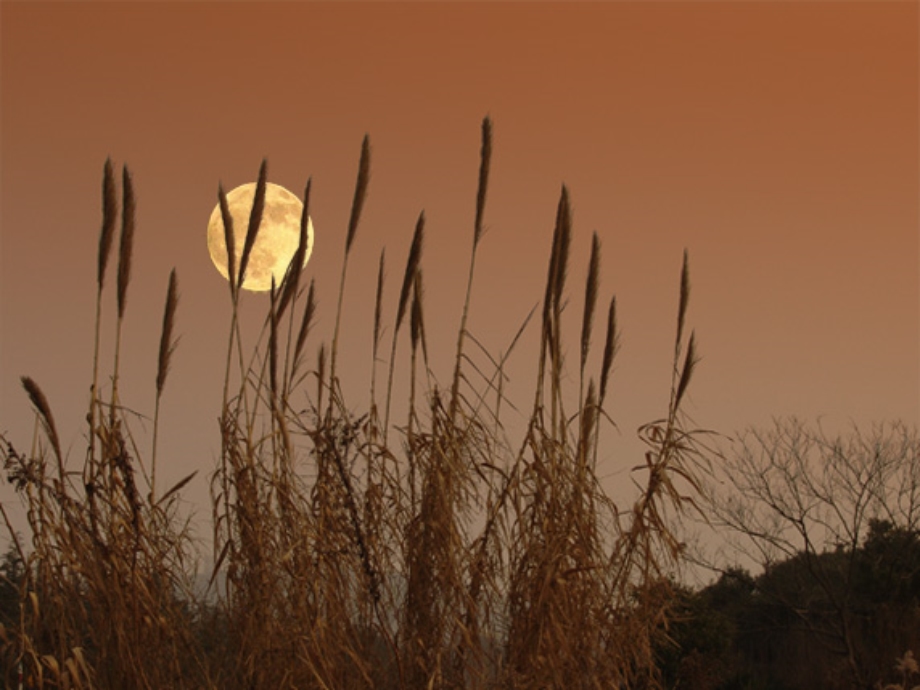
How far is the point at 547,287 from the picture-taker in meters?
2.68

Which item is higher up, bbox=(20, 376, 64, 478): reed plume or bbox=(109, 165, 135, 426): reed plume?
bbox=(109, 165, 135, 426): reed plume

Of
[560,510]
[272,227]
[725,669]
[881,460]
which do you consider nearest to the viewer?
[560,510]

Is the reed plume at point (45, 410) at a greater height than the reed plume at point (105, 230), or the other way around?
the reed plume at point (105, 230)

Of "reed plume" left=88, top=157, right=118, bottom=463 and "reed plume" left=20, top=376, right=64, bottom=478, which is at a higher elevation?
"reed plume" left=88, top=157, right=118, bottom=463

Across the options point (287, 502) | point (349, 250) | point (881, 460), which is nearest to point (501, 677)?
point (287, 502)

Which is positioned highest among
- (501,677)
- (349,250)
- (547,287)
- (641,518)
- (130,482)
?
(349,250)

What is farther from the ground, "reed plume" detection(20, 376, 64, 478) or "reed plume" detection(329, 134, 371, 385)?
"reed plume" detection(329, 134, 371, 385)

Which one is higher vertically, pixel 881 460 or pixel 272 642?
pixel 881 460

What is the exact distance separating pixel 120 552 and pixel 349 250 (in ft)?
2.94

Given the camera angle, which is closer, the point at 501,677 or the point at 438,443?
the point at 501,677

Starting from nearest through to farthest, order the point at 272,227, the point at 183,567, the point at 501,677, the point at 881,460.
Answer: the point at 501,677 → the point at 183,567 → the point at 272,227 → the point at 881,460

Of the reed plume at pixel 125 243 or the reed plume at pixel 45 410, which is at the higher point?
the reed plume at pixel 125 243

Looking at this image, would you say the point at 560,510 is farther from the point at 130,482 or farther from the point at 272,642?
the point at 130,482

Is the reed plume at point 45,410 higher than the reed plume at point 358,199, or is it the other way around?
the reed plume at point 358,199
